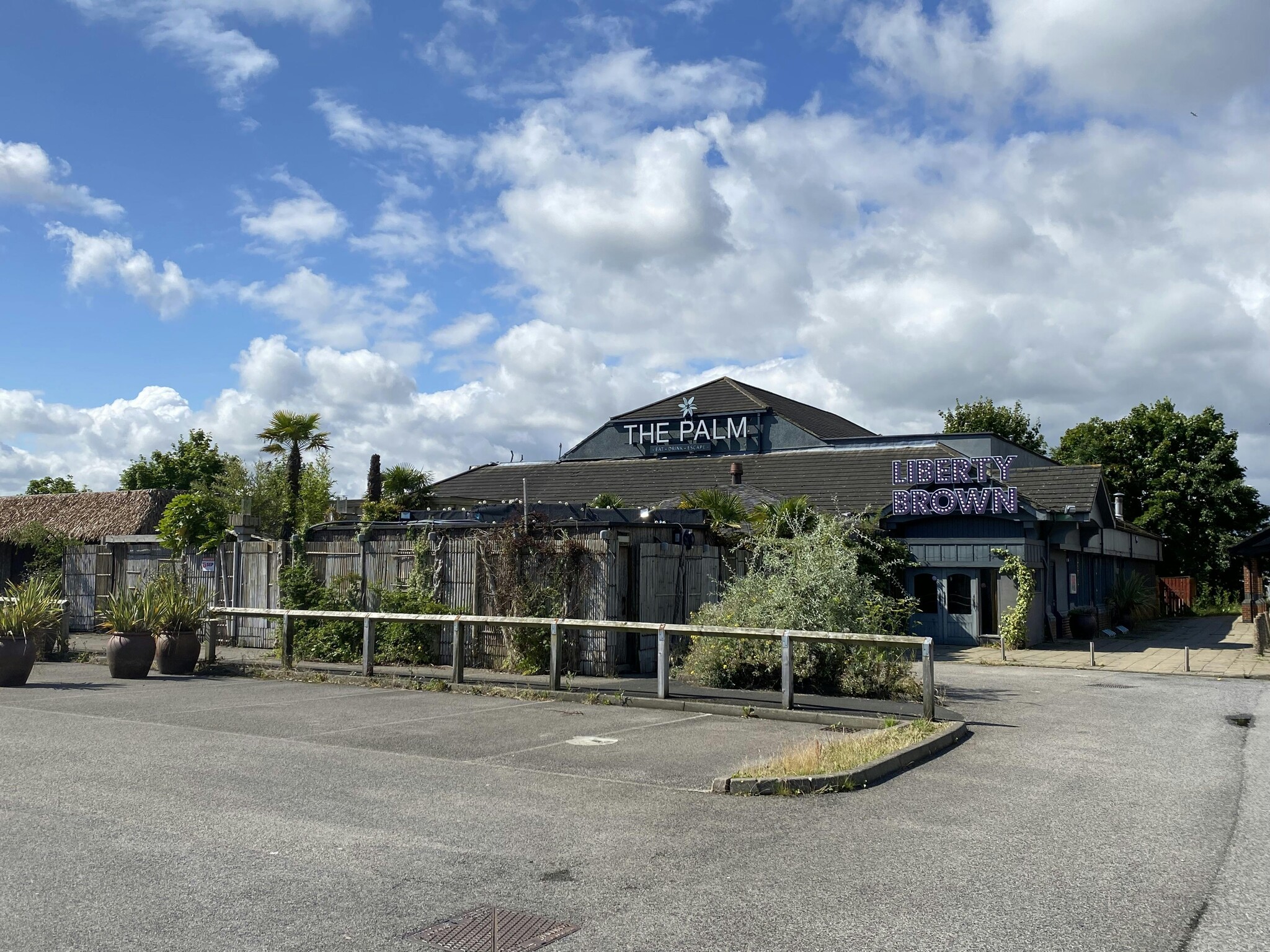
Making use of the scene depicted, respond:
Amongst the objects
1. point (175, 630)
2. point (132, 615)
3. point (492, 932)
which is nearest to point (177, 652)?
point (175, 630)

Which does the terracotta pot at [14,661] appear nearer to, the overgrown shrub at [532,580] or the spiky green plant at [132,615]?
the spiky green plant at [132,615]

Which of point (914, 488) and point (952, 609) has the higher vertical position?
point (914, 488)

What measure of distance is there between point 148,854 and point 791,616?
973 centimetres

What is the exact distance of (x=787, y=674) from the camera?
12.6 meters

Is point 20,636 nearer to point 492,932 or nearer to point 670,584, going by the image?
point 670,584

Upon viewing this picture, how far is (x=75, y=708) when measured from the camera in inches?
501

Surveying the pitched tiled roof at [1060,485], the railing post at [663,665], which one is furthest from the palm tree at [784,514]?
the railing post at [663,665]

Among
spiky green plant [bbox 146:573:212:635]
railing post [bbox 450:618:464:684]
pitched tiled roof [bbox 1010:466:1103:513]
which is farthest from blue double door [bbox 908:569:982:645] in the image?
spiky green plant [bbox 146:573:212:635]

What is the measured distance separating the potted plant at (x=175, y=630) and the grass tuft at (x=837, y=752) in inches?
415

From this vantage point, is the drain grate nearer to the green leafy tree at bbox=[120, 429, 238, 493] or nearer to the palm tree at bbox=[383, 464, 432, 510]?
the palm tree at bbox=[383, 464, 432, 510]

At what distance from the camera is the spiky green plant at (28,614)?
1526 cm

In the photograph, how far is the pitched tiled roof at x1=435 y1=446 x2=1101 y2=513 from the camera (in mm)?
29656

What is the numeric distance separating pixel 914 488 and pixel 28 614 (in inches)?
815

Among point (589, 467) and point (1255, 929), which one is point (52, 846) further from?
point (589, 467)
